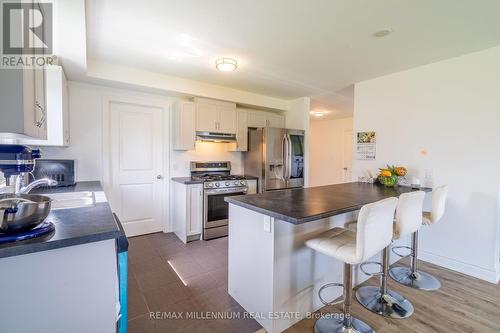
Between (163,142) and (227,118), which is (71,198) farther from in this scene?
(227,118)

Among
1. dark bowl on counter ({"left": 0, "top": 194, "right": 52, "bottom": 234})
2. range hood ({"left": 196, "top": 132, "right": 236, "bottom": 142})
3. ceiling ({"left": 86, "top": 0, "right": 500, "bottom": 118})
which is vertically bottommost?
dark bowl on counter ({"left": 0, "top": 194, "right": 52, "bottom": 234})

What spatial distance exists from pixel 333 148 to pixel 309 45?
17.3ft

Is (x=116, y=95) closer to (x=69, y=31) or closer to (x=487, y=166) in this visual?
(x=69, y=31)

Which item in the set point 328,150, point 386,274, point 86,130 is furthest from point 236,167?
point 328,150

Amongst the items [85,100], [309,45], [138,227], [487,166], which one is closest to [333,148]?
[487,166]

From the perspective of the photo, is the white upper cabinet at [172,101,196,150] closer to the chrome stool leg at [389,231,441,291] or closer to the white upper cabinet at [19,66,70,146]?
the white upper cabinet at [19,66,70,146]

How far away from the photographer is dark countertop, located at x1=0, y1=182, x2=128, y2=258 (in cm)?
97

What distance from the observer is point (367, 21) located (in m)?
2.04

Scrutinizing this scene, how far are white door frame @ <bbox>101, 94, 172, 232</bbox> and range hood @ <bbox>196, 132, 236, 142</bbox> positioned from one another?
545 millimetres

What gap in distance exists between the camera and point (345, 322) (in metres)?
1.70

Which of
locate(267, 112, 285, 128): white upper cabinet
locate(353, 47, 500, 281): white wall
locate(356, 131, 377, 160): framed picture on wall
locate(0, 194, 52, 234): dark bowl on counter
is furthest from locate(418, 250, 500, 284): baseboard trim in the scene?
locate(0, 194, 52, 234): dark bowl on counter

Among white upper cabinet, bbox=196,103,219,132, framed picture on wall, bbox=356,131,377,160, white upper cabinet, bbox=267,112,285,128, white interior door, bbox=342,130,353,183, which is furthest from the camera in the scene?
white interior door, bbox=342,130,353,183

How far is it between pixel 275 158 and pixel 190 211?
1.71 metres

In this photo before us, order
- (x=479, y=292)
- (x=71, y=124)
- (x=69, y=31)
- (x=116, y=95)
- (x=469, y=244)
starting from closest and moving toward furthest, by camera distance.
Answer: (x=69, y=31)
(x=479, y=292)
(x=469, y=244)
(x=71, y=124)
(x=116, y=95)
